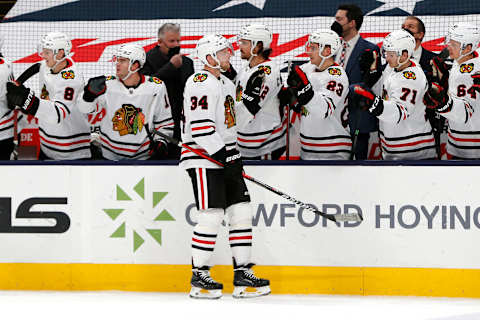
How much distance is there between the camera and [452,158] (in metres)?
4.93

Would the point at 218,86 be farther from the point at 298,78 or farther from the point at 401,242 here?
the point at 401,242

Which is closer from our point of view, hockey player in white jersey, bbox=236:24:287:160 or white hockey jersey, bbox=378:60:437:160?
white hockey jersey, bbox=378:60:437:160

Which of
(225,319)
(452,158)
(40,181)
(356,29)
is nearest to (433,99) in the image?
(452,158)

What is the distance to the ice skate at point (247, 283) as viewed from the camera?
453 centimetres

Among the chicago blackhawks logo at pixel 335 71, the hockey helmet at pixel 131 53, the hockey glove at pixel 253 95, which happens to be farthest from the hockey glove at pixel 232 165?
the hockey helmet at pixel 131 53

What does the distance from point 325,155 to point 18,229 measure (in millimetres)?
1755

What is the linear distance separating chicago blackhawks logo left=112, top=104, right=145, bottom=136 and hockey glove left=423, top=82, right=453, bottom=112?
159 cm

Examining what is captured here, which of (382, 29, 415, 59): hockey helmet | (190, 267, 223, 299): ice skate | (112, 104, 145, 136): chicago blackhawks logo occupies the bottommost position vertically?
(190, 267, 223, 299): ice skate

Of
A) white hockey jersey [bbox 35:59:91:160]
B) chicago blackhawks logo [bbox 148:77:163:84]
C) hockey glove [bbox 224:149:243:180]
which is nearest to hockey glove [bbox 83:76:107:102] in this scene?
white hockey jersey [bbox 35:59:91:160]

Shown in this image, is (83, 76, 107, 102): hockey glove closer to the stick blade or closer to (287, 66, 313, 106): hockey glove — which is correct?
(287, 66, 313, 106): hockey glove

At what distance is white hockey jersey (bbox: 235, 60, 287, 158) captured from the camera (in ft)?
16.2

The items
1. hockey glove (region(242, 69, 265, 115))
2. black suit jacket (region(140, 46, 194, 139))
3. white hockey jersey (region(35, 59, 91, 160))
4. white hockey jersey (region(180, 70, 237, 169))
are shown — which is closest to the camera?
white hockey jersey (region(180, 70, 237, 169))

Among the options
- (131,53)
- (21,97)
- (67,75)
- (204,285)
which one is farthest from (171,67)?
(204,285)

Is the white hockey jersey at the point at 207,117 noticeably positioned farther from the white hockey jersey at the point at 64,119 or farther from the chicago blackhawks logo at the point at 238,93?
the white hockey jersey at the point at 64,119
